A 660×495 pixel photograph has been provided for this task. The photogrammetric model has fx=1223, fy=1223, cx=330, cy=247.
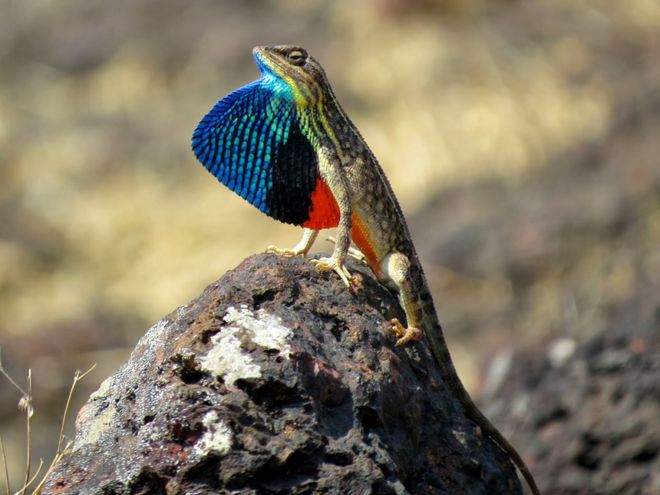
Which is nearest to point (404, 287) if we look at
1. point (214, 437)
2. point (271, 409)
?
point (271, 409)

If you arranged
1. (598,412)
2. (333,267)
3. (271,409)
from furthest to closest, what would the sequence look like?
(598,412) → (333,267) → (271,409)

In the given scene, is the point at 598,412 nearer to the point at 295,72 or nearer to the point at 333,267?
the point at 333,267

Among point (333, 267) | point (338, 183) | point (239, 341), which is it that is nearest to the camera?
point (239, 341)

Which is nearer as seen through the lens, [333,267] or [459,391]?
[333,267]

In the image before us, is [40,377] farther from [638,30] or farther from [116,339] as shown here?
[638,30]

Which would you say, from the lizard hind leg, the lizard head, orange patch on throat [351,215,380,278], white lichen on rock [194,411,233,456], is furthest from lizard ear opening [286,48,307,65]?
white lichen on rock [194,411,233,456]

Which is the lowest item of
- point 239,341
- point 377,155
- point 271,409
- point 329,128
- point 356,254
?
point 271,409

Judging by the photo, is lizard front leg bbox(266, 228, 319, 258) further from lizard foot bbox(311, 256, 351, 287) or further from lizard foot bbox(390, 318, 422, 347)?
lizard foot bbox(390, 318, 422, 347)
